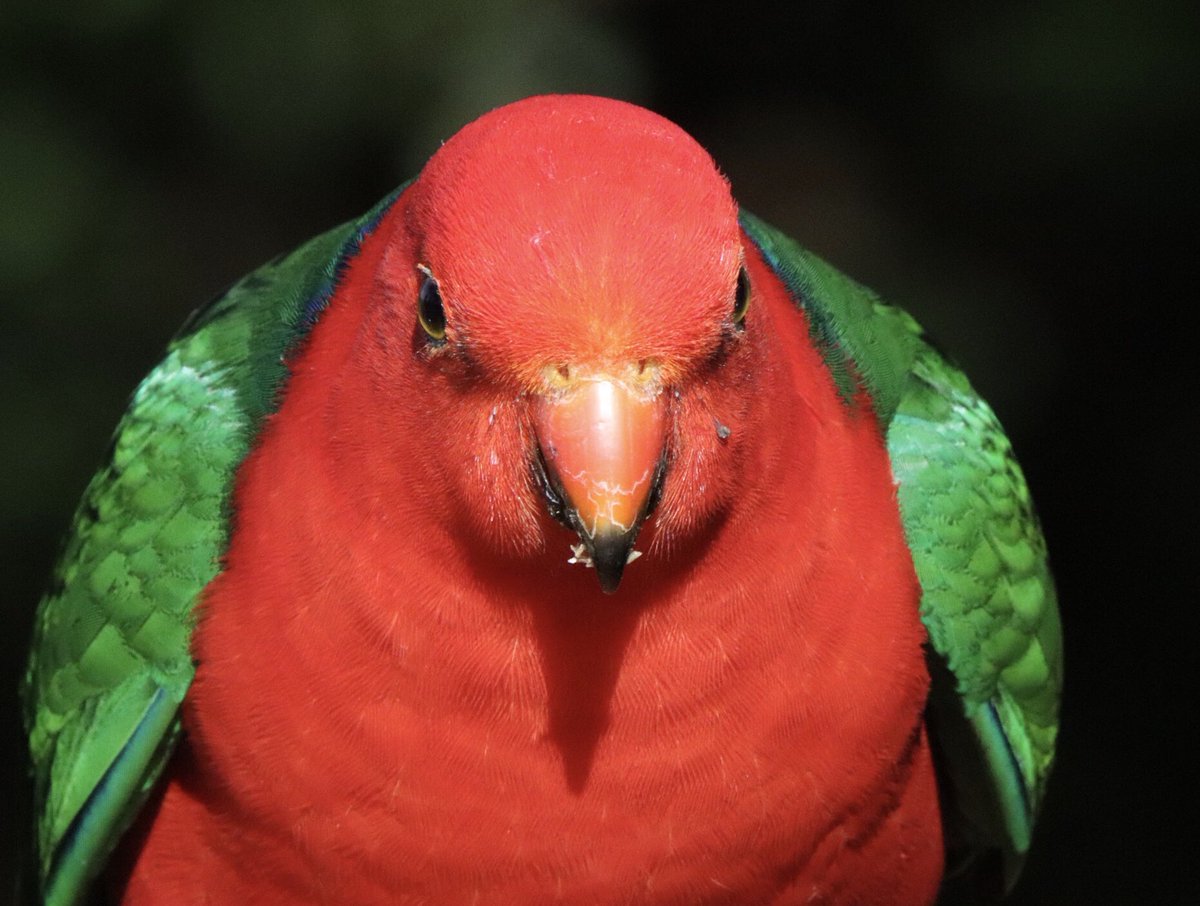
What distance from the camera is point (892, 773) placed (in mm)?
1681

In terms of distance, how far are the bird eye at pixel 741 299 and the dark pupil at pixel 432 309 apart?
0.26 m

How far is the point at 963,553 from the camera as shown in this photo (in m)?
1.82

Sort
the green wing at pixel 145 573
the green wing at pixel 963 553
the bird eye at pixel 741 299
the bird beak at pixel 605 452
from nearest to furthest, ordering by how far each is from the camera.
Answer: the bird beak at pixel 605 452 → the bird eye at pixel 741 299 → the green wing at pixel 145 573 → the green wing at pixel 963 553

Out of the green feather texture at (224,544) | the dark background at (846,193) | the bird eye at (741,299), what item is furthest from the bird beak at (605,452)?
the dark background at (846,193)

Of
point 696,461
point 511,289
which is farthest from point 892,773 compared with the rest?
point 511,289

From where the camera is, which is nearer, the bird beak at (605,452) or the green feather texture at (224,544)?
the bird beak at (605,452)

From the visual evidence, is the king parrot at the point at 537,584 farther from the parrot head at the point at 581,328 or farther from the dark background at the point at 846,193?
the dark background at the point at 846,193

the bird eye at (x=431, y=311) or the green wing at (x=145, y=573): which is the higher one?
the bird eye at (x=431, y=311)

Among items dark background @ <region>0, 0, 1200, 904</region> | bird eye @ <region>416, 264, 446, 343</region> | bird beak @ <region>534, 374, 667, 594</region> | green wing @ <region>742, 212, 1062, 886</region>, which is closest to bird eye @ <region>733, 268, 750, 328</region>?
bird beak @ <region>534, 374, 667, 594</region>

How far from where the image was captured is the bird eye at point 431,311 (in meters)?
1.33

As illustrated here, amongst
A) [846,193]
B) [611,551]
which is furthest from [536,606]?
[846,193]

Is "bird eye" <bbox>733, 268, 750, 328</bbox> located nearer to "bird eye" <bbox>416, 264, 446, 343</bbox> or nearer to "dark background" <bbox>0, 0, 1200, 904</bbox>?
"bird eye" <bbox>416, 264, 446, 343</bbox>

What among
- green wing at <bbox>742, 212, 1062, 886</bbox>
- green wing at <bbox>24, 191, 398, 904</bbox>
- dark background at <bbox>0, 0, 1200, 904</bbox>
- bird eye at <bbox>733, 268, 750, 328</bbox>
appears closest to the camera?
bird eye at <bbox>733, 268, 750, 328</bbox>

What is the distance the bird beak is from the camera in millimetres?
1252
